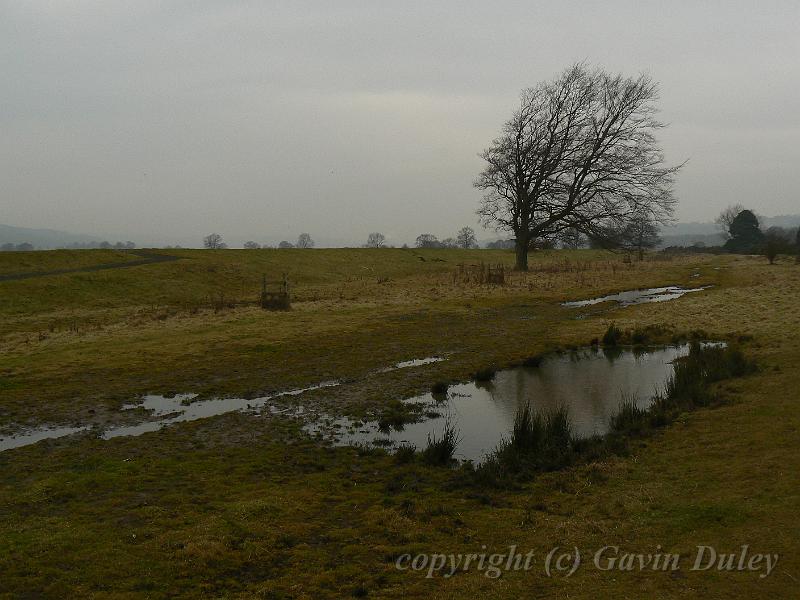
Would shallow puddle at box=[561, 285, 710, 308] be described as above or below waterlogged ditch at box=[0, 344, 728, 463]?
above

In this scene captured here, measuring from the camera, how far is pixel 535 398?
39.2ft

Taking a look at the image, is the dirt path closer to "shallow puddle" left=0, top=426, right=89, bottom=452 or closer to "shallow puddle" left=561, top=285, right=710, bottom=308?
"shallow puddle" left=0, top=426, right=89, bottom=452

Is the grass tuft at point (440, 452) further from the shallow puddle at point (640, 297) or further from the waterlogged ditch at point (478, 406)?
the shallow puddle at point (640, 297)

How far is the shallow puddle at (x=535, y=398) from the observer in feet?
32.2

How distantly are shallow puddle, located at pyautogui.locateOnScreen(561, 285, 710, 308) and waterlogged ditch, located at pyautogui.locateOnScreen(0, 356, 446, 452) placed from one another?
17826 mm

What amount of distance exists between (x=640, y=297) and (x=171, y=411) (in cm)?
2478

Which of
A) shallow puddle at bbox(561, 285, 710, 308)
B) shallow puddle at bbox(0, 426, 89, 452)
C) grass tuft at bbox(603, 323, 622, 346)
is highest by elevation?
shallow puddle at bbox(561, 285, 710, 308)

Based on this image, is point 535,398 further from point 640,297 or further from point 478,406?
point 640,297

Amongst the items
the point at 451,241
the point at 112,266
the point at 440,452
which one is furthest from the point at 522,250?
the point at 451,241

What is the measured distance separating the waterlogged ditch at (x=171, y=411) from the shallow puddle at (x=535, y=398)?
2.11 metres

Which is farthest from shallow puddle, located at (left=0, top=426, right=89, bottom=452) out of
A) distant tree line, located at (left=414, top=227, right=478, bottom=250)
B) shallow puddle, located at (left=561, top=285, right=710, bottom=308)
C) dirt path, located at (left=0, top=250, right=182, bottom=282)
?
distant tree line, located at (left=414, top=227, right=478, bottom=250)

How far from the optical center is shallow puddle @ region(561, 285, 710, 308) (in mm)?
27094

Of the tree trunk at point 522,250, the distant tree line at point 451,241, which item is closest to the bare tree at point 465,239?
the distant tree line at point 451,241

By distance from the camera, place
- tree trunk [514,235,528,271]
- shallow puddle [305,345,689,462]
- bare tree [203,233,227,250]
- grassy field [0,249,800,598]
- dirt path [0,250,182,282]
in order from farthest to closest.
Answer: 1. bare tree [203,233,227,250]
2. tree trunk [514,235,528,271]
3. dirt path [0,250,182,282]
4. shallow puddle [305,345,689,462]
5. grassy field [0,249,800,598]
